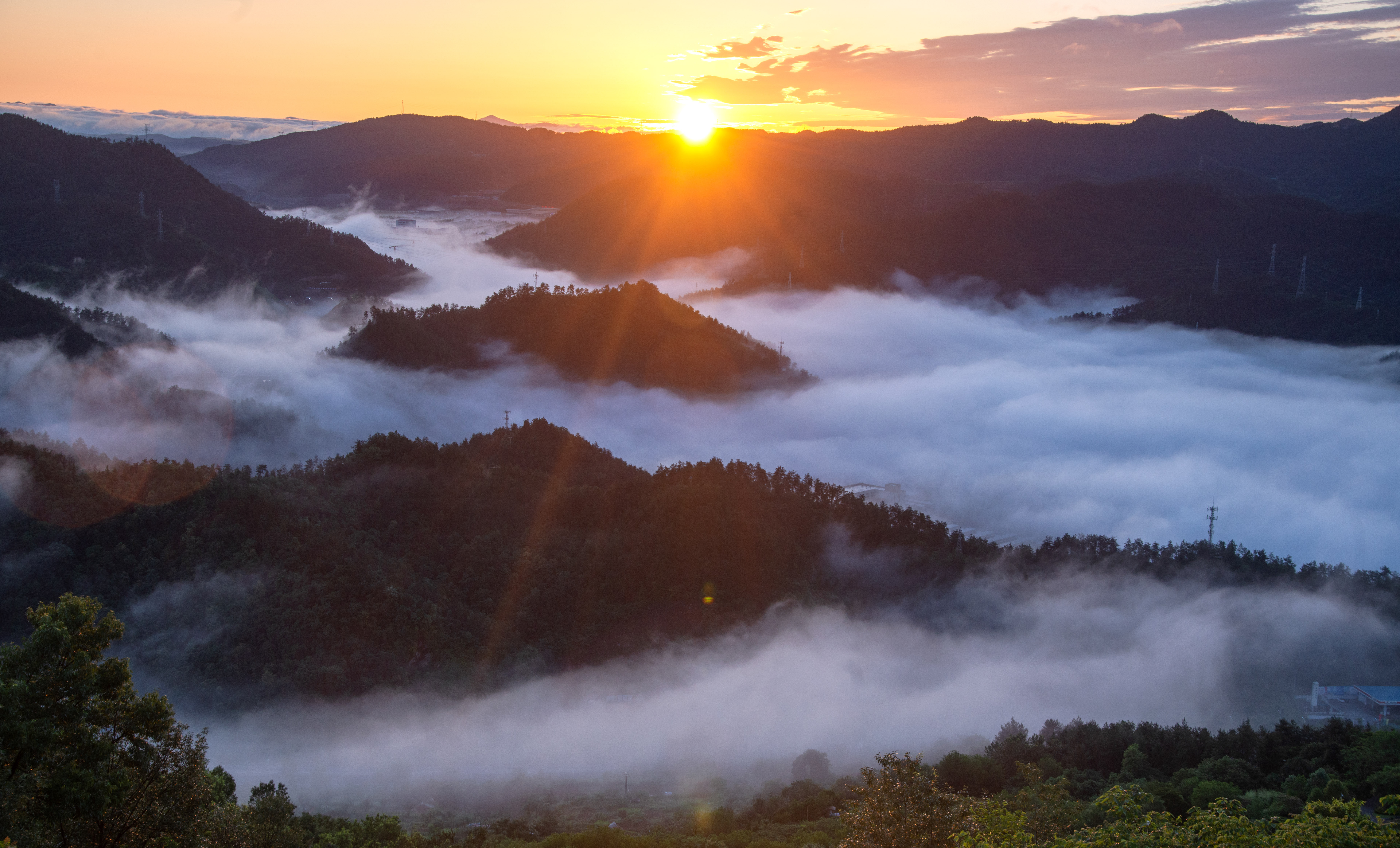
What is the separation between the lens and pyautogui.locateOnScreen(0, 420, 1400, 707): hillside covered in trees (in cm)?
4025

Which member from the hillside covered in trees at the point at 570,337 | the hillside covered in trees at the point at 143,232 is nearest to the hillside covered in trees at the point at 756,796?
the hillside covered in trees at the point at 570,337

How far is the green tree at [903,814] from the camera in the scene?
18469 millimetres

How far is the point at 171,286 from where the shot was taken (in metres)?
139

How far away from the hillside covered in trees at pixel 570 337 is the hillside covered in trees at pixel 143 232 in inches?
2187

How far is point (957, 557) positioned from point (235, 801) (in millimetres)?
42447

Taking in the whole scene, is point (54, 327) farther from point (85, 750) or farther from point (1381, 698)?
point (1381, 698)

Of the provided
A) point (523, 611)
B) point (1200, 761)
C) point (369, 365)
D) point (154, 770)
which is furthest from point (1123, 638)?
point (369, 365)

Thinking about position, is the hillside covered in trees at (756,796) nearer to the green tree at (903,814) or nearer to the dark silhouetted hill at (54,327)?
the green tree at (903,814)

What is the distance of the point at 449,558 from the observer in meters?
49.2

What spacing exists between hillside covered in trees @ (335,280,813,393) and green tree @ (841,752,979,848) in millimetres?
82308

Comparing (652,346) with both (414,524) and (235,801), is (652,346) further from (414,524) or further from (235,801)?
(235,801)

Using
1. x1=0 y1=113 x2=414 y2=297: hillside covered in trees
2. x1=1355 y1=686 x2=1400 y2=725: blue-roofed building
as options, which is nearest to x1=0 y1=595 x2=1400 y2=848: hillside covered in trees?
x1=1355 y1=686 x2=1400 y2=725: blue-roofed building

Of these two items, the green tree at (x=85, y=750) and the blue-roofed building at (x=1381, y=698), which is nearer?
the green tree at (x=85, y=750)

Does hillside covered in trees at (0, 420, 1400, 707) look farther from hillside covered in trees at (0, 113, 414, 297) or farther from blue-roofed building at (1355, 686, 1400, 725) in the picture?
hillside covered in trees at (0, 113, 414, 297)
